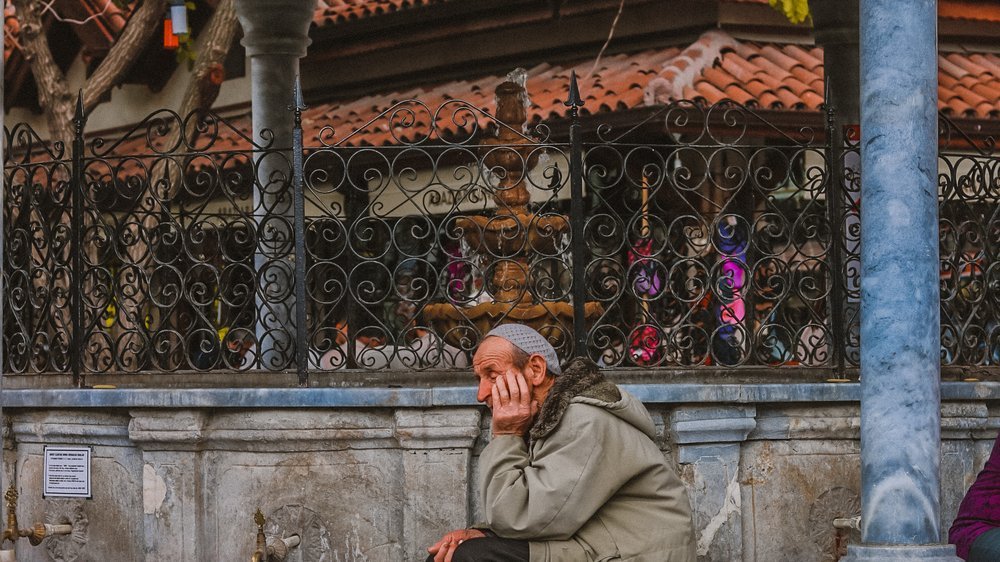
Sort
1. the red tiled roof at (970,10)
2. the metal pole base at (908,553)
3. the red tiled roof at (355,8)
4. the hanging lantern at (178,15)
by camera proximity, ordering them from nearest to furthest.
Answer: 1. the metal pole base at (908,553)
2. the hanging lantern at (178,15)
3. the red tiled roof at (970,10)
4. the red tiled roof at (355,8)

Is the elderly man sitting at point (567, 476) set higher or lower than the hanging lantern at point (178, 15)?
lower

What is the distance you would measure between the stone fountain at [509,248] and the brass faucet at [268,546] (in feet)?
3.88

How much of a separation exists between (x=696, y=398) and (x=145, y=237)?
2778 mm

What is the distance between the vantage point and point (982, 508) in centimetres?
549

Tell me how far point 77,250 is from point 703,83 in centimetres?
827

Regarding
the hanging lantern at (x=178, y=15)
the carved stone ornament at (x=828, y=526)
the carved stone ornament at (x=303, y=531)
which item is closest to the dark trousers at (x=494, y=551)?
the carved stone ornament at (x=303, y=531)

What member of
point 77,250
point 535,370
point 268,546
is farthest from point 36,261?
point 535,370

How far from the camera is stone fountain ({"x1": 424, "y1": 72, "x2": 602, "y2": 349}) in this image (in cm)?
715

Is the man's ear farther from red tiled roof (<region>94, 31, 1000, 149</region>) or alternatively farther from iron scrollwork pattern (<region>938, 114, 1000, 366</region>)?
red tiled roof (<region>94, 31, 1000, 149</region>)

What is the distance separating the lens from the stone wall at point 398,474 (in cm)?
654

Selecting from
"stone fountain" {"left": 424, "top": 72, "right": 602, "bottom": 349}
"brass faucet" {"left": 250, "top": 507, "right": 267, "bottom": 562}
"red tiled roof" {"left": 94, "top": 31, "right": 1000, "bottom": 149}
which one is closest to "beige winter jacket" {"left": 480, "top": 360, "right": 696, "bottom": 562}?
"brass faucet" {"left": 250, "top": 507, "right": 267, "bottom": 562}

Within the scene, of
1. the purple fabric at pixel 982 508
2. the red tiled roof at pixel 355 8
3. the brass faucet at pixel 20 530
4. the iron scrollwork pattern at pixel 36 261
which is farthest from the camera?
the red tiled roof at pixel 355 8

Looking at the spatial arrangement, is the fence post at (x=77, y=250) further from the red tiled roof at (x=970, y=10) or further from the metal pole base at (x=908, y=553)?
the red tiled roof at (x=970, y=10)

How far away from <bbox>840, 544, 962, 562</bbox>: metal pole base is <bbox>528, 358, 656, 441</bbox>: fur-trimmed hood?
125cm
